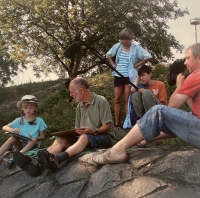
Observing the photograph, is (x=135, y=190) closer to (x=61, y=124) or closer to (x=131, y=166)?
(x=131, y=166)

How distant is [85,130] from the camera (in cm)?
483

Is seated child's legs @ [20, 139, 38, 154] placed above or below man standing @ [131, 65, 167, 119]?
below

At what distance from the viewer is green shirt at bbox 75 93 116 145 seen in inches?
197

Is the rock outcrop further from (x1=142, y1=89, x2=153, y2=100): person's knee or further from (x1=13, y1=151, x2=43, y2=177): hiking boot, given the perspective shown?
(x1=142, y1=89, x2=153, y2=100): person's knee

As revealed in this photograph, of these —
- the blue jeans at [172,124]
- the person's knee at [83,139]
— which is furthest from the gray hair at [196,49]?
the person's knee at [83,139]

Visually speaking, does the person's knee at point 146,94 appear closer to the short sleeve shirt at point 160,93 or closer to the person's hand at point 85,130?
the short sleeve shirt at point 160,93

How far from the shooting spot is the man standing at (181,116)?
361 centimetres

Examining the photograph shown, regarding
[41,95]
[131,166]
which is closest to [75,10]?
[41,95]

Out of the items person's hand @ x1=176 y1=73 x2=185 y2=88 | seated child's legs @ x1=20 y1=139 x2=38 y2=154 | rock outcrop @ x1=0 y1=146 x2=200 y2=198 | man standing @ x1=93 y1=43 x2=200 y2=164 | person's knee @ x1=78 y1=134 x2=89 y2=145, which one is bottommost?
rock outcrop @ x1=0 y1=146 x2=200 y2=198

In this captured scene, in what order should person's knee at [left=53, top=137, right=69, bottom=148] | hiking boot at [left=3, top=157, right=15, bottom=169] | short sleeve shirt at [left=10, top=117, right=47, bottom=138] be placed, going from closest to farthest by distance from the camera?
1. person's knee at [left=53, top=137, right=69, bottom=148]
2. hiking boot at [left=3, top=157, right=15, bottom=169]
3. short sleeve shirt at [left=10, top=117, right=47, bottom=138]

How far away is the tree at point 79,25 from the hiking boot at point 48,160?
39.1ft

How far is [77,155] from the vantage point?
196 inches

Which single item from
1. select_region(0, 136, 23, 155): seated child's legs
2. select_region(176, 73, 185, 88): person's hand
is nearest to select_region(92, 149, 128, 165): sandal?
select_region(176, 73, 185, 88): person's hand

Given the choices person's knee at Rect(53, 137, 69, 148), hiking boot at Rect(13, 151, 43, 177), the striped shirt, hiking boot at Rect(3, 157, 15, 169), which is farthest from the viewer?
the striped shirt
